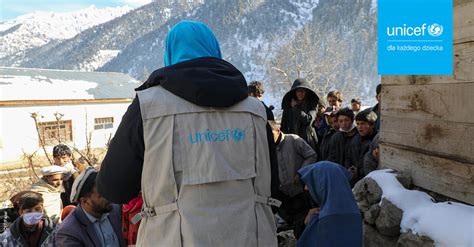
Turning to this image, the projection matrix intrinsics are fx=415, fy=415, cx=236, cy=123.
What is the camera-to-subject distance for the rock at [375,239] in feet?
7.95

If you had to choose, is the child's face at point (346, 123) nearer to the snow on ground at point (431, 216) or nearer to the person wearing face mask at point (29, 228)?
the snow on ground at point (431, 216)

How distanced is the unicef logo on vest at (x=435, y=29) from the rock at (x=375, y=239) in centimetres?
120

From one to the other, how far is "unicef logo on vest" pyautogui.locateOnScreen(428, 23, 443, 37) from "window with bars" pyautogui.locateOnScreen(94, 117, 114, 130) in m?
25.1

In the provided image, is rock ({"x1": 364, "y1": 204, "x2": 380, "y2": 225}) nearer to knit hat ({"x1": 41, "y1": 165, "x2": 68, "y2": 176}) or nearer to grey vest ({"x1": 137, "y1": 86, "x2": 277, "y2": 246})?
grey vest ({"x1": 137, "y1": 86, "x2": 277, "y2": 246})

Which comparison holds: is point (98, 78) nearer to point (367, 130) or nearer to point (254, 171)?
point (367, 130)

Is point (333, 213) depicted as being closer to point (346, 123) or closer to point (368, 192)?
point (368, 192)

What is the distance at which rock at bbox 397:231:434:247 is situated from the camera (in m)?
2.04

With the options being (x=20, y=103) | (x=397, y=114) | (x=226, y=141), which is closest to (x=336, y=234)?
(x=397, y=114)

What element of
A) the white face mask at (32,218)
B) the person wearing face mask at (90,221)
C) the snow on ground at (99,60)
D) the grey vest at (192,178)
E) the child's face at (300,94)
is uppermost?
the snow on ground at (99,60)

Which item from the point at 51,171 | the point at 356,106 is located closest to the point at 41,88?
the point at 356,106

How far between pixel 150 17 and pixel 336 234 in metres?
179

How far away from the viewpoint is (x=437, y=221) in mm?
2055

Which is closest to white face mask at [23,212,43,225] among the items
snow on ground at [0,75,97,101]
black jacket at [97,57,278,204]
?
black jacket at [97,57,278,204]

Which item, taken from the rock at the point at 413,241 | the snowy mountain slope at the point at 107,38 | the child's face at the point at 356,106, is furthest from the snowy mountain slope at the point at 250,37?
the rock at the point at 413,241
